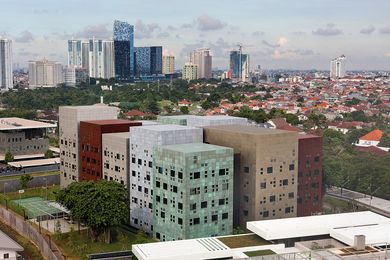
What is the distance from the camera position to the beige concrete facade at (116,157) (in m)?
35.9

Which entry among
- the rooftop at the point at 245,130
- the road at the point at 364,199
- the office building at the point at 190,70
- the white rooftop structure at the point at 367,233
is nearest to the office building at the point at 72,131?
the rooftop at the point at 245,130

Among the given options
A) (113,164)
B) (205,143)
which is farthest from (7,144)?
(205,143)

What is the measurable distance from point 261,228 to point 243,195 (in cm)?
523

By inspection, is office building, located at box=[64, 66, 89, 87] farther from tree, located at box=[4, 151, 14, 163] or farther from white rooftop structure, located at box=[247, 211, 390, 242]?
white rooftop structure, located at box=[247, 211, 390, 242]

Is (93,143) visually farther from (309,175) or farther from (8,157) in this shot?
(8,157)

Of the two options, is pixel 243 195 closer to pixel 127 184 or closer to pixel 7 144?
pixel 127 184

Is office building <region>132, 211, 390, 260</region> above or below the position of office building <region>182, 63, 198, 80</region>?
below

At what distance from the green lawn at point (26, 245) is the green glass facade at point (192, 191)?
7400 mm

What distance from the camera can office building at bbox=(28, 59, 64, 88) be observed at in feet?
591

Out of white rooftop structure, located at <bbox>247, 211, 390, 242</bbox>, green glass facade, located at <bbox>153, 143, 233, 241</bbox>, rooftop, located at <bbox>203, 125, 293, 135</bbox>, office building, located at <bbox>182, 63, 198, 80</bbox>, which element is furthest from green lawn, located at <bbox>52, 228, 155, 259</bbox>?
office building, located at <bbox>182, 63, 198, 80</bbox>

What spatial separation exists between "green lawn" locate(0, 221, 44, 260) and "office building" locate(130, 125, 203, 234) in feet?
19.9

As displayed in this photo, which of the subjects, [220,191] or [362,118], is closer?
[220,191]

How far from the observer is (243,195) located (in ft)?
107

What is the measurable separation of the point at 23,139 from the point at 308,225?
36379mm
